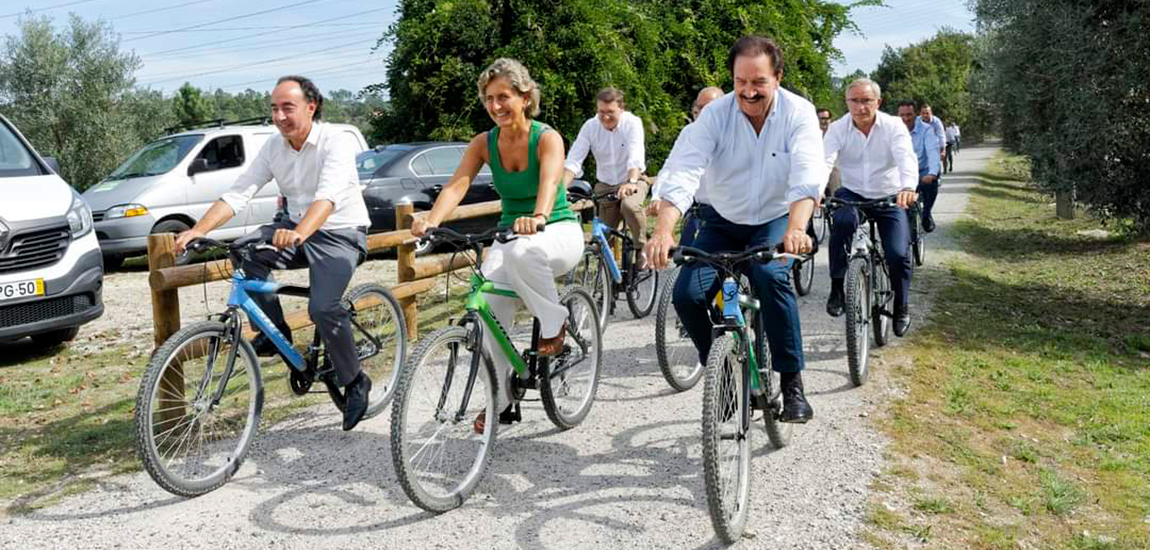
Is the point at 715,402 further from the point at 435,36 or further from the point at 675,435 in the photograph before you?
the point at 435,36

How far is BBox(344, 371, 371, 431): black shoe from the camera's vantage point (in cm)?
523

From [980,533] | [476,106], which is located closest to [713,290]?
[980,533]

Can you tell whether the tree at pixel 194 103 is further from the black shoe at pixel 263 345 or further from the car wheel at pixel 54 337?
the black shoe at pixel 263 345

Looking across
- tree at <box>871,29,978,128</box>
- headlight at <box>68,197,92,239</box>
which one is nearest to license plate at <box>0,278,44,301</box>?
Result: headlight at <box>68,197,92,239</box>

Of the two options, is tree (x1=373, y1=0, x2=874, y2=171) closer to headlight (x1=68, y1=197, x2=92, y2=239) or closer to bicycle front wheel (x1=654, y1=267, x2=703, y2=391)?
headlight (x1=68, y1=197, x2=92, y2=239)

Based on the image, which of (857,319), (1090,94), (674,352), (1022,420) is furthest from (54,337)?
(1090,94)

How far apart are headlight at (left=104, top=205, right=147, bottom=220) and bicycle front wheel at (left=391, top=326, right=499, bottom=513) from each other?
1005 centimetres

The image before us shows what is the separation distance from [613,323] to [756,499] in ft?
13.9

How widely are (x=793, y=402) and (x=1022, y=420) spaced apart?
2316 mm

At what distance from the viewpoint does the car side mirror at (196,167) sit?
13.7m

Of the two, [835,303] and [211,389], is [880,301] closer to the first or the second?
[835,303]

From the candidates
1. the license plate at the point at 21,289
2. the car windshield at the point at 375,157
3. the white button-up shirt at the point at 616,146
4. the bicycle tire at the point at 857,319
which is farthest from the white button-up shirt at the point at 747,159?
the car windshield at the point at 375,157

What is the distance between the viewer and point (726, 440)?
13.0 ft

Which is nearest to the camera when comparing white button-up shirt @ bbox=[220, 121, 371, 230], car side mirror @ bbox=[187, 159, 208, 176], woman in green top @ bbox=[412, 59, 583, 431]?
woman in green top @ bbox=[412, 59, 583, 431]
